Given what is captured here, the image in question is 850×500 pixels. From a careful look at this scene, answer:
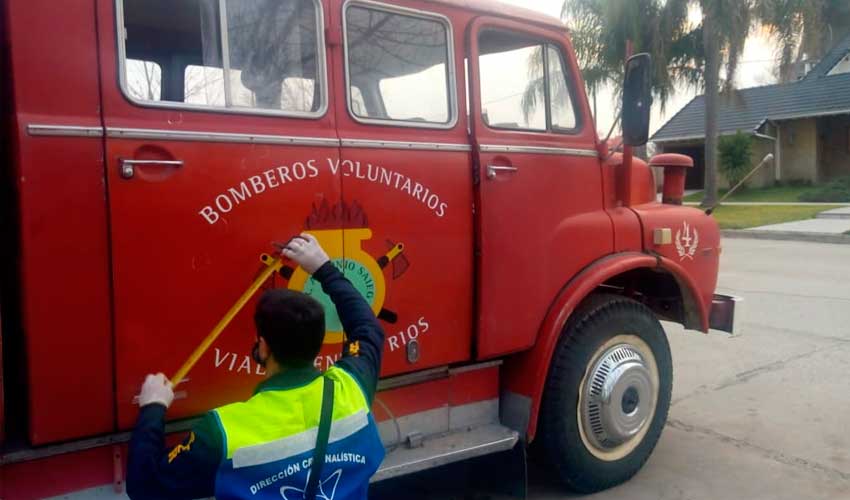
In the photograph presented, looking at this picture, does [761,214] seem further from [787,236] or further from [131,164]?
[131,164]

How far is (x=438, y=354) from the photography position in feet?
11.9

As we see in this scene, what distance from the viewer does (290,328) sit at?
2.13 meters

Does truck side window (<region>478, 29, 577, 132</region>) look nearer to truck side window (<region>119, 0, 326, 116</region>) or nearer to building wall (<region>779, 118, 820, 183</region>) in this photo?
truck side window (<region>119, 0, 326, 116</region>)

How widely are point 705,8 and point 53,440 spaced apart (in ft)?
74.7

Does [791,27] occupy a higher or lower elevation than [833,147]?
higher

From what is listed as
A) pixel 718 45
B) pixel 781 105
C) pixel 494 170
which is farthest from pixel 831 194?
pixel 494 170

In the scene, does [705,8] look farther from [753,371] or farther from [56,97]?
[56,97]

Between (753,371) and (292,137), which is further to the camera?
(753,371)

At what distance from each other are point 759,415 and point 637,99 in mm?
2762

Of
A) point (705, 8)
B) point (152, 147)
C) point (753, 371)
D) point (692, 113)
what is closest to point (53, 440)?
point (152, 147)

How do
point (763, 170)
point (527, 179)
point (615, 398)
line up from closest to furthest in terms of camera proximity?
point (527, 179) < point (615, 398) < point (763, 170)

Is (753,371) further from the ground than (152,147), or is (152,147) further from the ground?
(152,147)

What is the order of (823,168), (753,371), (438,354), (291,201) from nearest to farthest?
(291,201)
(438,354)
(753,371)
(823,168)

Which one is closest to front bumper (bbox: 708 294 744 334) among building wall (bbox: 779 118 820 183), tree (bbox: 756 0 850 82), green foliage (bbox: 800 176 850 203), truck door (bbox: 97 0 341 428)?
truck door (bbox: 97 0 341 428)
